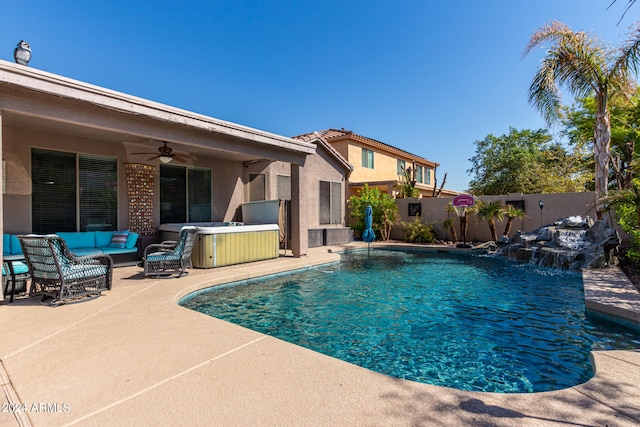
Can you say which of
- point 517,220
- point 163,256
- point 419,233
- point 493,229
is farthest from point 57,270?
point 517,220

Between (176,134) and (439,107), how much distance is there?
14.2 m

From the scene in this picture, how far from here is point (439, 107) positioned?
1688 centimetres

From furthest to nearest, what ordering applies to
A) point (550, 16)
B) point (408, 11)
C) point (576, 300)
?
point (408, 11), point (550, 16), point (576, 300)

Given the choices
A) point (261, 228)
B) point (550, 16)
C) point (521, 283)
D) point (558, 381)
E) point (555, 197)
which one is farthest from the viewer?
point (555, 197)

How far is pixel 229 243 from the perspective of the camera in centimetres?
825

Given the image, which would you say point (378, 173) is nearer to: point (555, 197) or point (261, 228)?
point (555, 197)

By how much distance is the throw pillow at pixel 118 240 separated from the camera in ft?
26.1

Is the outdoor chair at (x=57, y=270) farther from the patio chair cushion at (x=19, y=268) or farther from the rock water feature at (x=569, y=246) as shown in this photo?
the rock water feature at (x=569, y=246)

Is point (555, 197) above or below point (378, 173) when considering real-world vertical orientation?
below

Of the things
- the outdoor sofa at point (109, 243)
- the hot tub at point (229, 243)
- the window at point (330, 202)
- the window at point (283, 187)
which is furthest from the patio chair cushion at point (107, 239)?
the window at point (330, 202)

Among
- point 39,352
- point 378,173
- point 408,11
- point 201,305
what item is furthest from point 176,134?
point 378,173

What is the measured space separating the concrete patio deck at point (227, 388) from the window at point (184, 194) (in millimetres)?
6392

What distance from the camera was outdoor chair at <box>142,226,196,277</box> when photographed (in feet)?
21.8

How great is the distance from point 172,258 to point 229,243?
1695mm
